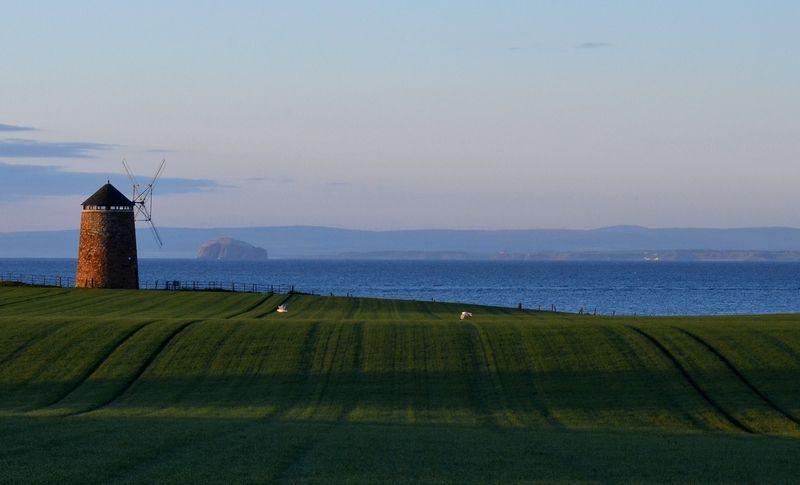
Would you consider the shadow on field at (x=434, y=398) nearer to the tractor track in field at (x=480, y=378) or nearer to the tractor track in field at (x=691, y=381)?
the tractor track in field at (x=480, y=378)

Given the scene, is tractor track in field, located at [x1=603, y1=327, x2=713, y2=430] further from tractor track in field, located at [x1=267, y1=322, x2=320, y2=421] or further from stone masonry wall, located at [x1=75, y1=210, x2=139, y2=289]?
stone masonry wall, located at [x1=75, y1=210, x2=139, y2=289]

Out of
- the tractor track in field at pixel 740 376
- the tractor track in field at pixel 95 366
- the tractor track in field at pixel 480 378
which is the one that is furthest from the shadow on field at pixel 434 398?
the tractor track in field at pixel 740 376

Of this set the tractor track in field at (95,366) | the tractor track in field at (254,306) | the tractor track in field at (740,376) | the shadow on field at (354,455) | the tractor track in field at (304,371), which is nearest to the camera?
the shadow on field at (354,455)

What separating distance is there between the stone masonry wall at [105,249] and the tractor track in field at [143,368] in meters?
46.0

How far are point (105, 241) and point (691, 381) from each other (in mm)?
71839

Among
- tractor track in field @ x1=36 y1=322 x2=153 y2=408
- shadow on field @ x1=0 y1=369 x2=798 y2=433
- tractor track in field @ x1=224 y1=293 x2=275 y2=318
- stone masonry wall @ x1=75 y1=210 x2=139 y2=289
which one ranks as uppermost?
stone masonry wall @ x1=75 y1=210 x2=139 y2=289

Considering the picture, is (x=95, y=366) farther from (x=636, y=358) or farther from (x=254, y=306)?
(x=254, y=306)

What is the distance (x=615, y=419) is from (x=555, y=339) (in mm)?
16392

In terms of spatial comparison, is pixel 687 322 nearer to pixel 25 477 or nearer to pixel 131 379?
pixel 131 379

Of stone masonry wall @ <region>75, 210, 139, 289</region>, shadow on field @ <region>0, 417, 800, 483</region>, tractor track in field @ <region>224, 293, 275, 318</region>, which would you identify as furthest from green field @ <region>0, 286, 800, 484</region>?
stone masonry wall @ <region>75, 210, 139, 289</region>

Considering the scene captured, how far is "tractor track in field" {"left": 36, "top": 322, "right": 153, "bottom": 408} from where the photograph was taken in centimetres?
4597

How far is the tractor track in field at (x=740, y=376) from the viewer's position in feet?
142

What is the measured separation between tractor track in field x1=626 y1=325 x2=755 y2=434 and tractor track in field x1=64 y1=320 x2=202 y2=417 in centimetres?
2469

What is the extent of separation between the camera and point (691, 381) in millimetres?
49156
